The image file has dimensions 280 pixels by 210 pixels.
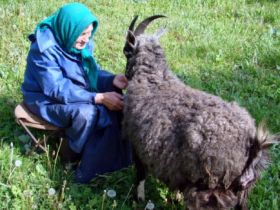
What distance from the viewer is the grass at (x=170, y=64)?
4.33 m

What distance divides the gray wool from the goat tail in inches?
1.3

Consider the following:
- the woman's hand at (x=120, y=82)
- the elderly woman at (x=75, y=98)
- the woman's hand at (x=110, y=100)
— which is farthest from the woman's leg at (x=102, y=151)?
the woman's hand at (x=120, y=82)

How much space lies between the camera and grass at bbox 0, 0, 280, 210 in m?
4.33

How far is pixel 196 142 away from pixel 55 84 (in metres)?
1.53

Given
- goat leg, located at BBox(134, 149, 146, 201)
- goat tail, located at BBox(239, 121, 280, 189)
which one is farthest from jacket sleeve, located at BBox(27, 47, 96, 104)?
goat tail, located at BBox(239, 121, 280, 189)

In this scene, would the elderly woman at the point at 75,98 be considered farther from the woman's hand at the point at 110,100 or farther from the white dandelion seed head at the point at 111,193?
the white dandelion seed head at the point at 111,193

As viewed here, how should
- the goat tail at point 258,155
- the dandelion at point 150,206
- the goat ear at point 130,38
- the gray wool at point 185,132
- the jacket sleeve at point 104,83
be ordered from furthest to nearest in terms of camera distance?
1. the jacket sleeve at point 104,83
2. the goat ear at point 130,38
3. the dandelion at point 150,206
4. the gray wool at point 185,132
5. the goat tail at point 258,155

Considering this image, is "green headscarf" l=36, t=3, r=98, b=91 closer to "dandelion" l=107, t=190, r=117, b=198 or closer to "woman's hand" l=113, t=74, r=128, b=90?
"woman's hand" l=113, t=74, r=128, b=90

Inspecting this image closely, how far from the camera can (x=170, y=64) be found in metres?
6.53

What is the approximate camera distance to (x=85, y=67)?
475 centimetres

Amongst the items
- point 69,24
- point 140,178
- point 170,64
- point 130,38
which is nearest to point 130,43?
point 130,38

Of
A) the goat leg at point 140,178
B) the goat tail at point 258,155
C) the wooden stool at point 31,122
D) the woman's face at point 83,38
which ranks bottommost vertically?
the goat leg at point 140,178

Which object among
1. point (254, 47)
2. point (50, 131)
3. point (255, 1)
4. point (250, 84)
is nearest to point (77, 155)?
point (50, 131)

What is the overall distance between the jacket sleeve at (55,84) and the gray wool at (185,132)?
1.66ft
